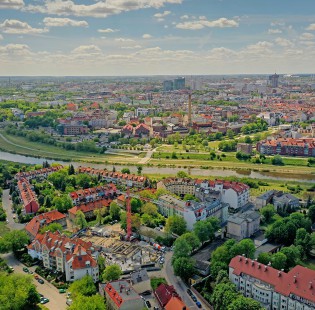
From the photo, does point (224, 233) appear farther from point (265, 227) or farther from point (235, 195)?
point (235, 195)

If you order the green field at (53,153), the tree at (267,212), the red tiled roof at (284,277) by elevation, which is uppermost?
the red tiled roof at (284,277)

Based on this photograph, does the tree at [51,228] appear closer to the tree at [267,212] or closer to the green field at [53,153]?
the tree at [267,212]

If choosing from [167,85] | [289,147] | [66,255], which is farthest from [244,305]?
[167,85]

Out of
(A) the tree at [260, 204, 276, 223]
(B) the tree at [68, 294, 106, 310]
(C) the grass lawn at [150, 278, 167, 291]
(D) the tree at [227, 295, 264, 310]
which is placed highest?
(B) the tree at [68, 294, 106, 310]

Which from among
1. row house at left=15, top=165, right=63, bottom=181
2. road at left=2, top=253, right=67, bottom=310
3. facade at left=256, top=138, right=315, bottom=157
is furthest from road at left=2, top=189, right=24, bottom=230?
facade at left=256, top=138, right=315, bottom=157

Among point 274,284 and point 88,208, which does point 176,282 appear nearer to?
point 274,284

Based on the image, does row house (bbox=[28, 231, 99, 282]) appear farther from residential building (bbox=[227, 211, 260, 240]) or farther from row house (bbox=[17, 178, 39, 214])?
residential building (bbox=[227, 211, 260, 240])

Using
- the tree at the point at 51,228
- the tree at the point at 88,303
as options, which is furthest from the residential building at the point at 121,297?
the tree at the point at 51,228
